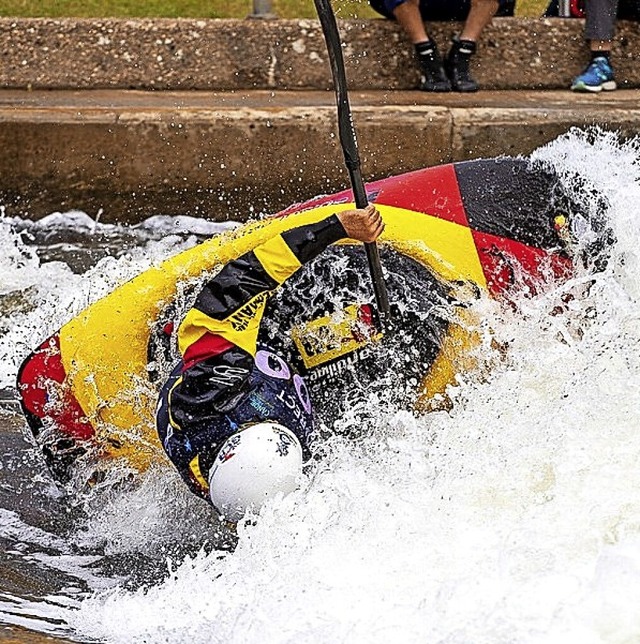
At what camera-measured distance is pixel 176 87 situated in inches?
257

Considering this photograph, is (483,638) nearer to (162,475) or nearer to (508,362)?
(508,362)

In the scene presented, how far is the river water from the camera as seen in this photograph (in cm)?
263

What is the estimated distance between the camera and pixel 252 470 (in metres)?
→ 3.19

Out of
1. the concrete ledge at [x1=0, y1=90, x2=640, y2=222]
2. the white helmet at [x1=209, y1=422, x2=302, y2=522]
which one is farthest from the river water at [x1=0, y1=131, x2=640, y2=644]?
the concrete ledge at [x1=0, y1=90, x2=640, y2=222]

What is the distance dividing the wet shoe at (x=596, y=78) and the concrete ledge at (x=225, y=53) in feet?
0.41

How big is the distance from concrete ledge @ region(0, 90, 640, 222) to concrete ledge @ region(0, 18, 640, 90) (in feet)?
1.35

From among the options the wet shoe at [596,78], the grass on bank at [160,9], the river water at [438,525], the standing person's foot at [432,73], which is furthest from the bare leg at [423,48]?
the river water at [438,525]

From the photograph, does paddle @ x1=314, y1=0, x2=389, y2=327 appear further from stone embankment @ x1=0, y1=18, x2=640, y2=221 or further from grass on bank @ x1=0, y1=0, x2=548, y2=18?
grass on bank @ x1=0, y1=0, x2=548, y2=18

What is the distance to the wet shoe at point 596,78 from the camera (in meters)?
6.46

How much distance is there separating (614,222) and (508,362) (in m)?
0.51

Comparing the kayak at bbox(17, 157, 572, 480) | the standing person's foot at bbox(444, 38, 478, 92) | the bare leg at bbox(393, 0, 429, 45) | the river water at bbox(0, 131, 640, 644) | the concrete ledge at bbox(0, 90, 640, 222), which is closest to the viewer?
the river water at bbox(0, 131, 640, 644)

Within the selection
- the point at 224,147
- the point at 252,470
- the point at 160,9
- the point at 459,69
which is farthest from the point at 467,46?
the point at 252,470

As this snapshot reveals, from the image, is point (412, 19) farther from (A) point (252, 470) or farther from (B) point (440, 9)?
(A) point (252, 470)

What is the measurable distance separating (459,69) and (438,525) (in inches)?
153
